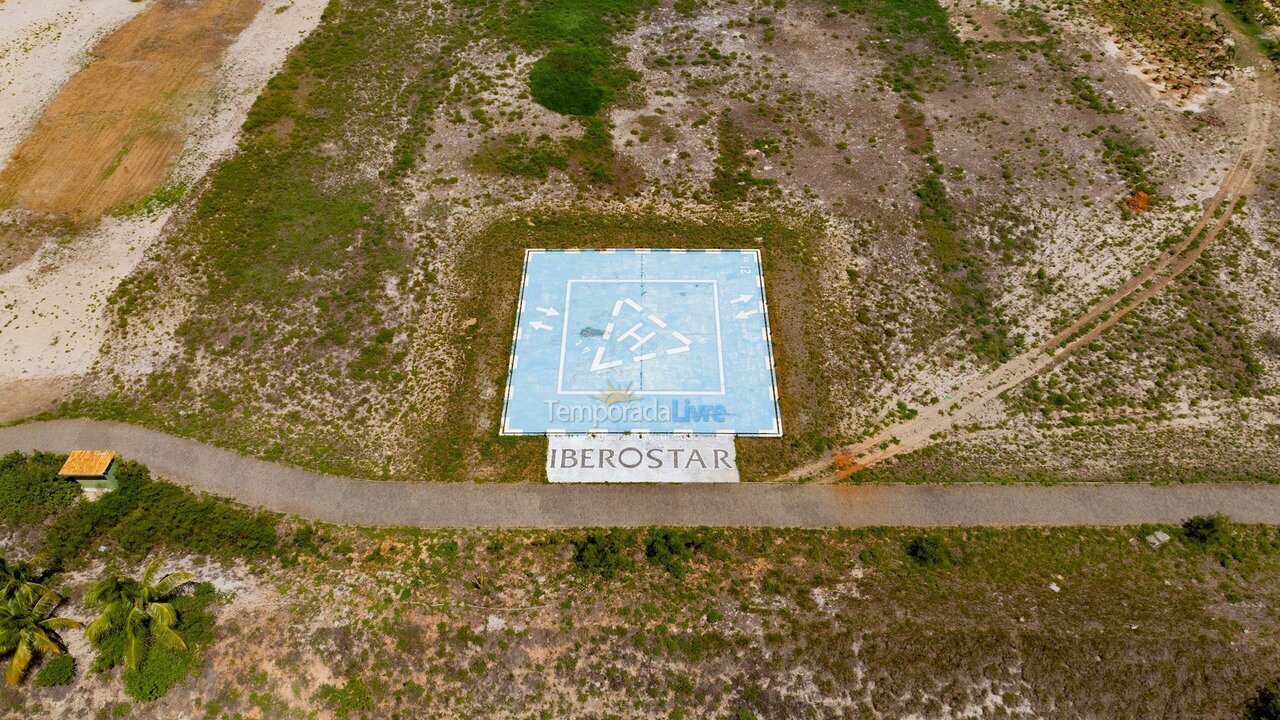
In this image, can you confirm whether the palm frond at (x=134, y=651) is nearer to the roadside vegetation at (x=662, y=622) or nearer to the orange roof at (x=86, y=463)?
the roadside vegetation at (x=662, y=622)

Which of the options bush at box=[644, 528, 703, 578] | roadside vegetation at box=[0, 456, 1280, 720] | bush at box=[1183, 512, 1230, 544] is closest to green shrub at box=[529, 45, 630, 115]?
bush at box=[644, 528, 703, 578]

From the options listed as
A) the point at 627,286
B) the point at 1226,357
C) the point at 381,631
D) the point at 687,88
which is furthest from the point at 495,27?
the point at 1226,357

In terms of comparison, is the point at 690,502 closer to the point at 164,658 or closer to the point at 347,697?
the point at 347,697

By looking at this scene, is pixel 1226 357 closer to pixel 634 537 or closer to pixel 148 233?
pixel 634 537

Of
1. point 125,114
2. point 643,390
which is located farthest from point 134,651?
point 125,114

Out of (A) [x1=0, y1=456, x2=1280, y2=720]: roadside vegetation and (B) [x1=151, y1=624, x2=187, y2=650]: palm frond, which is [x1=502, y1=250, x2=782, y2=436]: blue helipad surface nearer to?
(A) [x1=0, y1=456, x2=1280, y2=720]: roadside vegetation

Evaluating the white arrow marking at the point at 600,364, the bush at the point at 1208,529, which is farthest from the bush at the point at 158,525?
the bush at the point at 1208,529
